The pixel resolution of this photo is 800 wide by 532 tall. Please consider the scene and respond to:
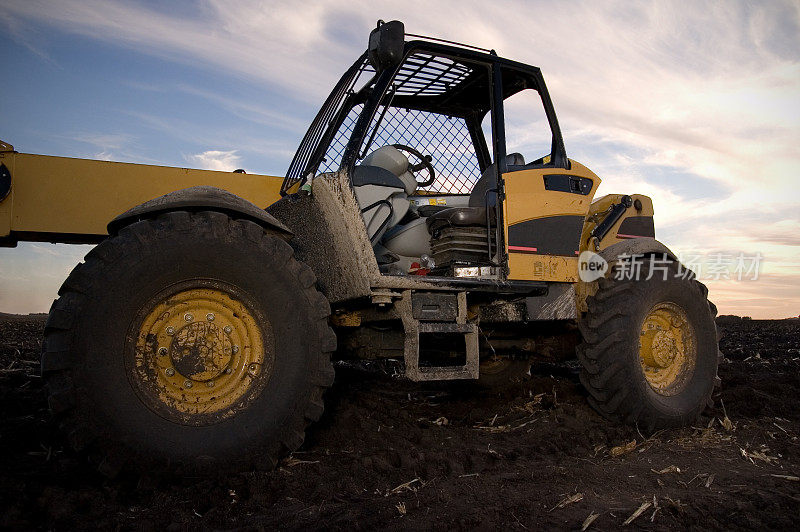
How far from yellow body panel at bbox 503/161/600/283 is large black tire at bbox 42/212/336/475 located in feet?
5.75

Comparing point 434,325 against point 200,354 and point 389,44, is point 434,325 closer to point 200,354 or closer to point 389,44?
point 200,354

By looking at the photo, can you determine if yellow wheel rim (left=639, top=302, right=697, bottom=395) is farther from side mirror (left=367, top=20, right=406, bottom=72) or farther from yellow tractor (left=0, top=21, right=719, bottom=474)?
side mirror (left=367, top=20, right=406, bottom=72)

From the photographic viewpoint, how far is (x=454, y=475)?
3436 mm

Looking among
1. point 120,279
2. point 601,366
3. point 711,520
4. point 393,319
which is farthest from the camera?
point 601,366

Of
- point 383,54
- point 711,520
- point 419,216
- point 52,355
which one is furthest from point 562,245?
point 52,355

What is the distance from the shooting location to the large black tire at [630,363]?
4.62 m

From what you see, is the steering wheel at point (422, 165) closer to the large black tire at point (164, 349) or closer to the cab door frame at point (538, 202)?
the cab door frame at point (538, 202)

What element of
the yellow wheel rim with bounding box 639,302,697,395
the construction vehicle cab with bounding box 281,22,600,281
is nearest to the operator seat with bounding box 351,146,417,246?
the construction vehicle cab with bounding box 281,22,600,281

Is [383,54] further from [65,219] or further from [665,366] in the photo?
[665,366]

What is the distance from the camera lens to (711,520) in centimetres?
285

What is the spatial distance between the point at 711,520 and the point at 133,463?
106 inches

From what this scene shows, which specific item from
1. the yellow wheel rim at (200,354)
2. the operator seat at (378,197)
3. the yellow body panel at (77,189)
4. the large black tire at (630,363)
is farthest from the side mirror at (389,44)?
the large black tire at (630,363)

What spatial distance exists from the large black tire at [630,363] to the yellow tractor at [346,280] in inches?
0.6

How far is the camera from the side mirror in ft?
12.6
